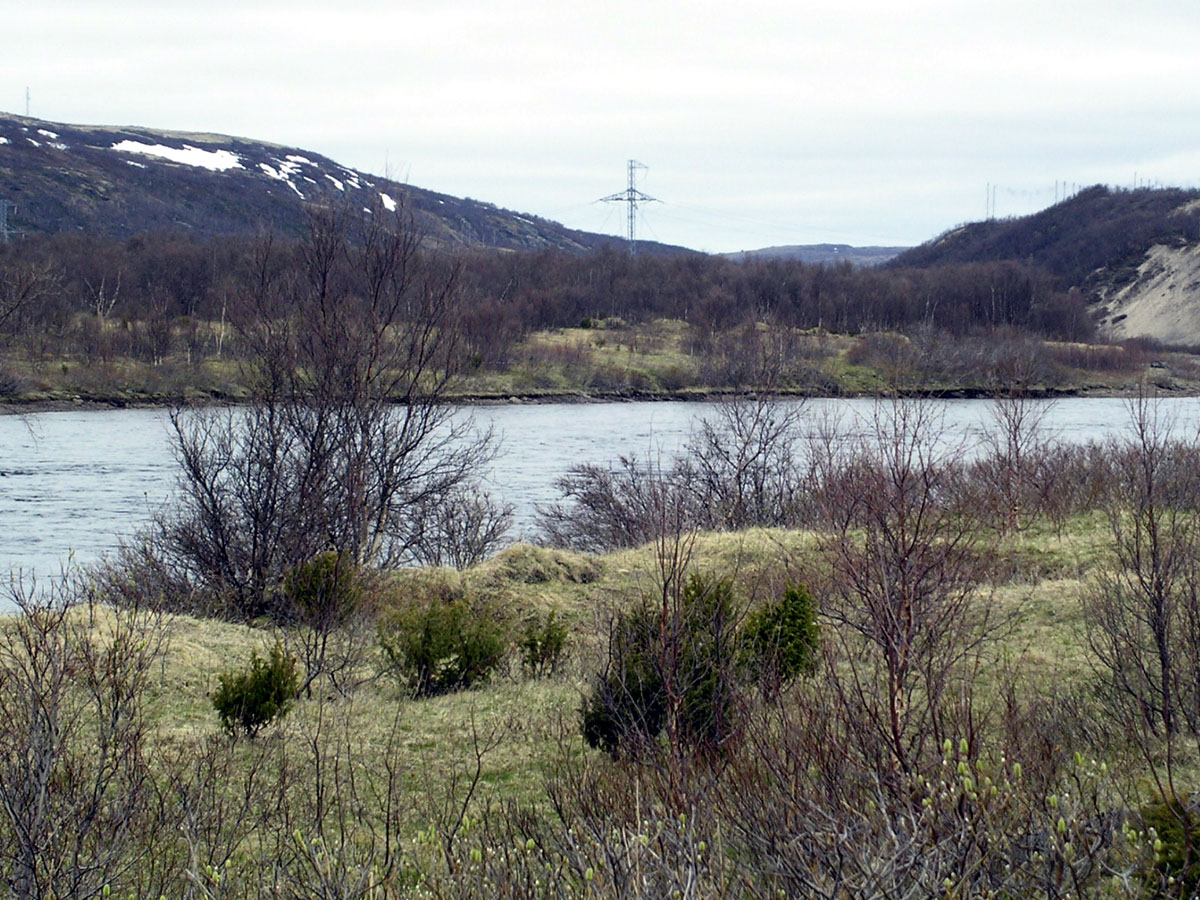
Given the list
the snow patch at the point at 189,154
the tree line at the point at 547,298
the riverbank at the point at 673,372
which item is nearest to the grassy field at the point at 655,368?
the riverbank at the point at 673,372

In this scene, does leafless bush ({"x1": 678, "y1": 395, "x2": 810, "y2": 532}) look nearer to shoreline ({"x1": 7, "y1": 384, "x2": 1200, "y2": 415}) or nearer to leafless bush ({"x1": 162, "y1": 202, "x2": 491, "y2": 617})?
leafless bush ({"x1": 162, "y1": 202, "x2": 491, "y2": 617})

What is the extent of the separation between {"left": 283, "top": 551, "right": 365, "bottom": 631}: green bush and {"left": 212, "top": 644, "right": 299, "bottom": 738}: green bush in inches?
75.5

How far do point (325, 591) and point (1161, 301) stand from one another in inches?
4265

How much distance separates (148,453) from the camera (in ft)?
116

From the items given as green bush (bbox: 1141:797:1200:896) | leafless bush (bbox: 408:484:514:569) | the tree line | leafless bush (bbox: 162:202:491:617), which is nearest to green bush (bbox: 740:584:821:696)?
green bush (bbox: 1141:797:1200:896)

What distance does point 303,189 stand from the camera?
140375mm

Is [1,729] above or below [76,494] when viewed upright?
above

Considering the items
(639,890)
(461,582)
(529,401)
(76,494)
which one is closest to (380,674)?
(461,582)

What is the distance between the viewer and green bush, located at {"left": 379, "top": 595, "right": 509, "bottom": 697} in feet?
36.7

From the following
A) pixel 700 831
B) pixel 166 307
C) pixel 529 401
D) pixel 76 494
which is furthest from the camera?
pixel 166 307

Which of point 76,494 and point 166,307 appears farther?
point 166,307

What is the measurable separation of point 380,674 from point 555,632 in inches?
76.8

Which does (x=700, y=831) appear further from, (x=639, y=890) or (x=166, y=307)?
(x=166, y=307)

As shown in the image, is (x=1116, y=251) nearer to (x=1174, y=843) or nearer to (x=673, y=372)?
(x=673, y=372)
